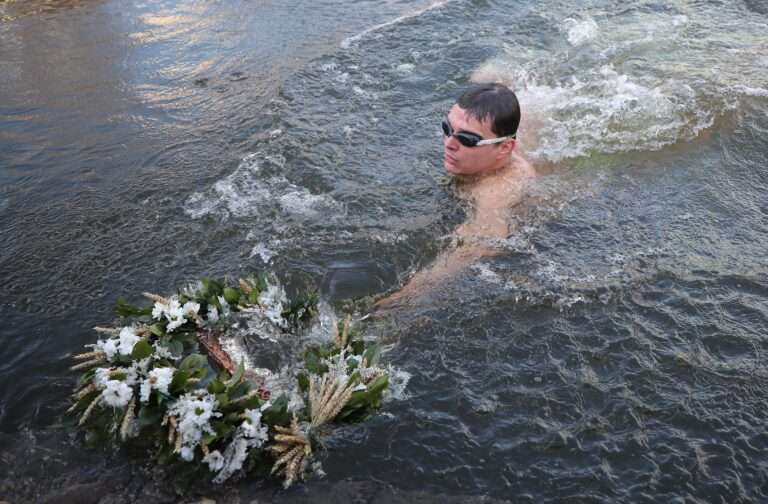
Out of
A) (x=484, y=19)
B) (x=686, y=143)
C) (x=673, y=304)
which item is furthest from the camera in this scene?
(x=484, y=19)

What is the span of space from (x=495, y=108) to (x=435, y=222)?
856mm

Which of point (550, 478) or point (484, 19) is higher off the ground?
point (484, 19)

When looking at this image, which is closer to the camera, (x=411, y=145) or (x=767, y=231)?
(x=767, y=231)

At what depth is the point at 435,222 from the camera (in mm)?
4594

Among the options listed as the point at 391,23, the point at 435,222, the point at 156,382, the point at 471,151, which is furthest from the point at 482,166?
the point at 391,23

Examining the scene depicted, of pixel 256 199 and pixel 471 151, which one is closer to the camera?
pixel 471 151

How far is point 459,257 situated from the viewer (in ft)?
13.9

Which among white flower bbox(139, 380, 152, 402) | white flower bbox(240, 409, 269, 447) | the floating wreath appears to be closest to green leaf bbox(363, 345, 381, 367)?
the floating wreath

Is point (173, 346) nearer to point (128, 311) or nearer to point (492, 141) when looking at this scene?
point (128, 311)

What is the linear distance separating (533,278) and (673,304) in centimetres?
79

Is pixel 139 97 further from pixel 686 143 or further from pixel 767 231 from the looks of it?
pixel 767 231

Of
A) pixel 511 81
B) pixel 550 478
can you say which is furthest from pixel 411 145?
pixel 550 478

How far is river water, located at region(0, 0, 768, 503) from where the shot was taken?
2953 millimetres

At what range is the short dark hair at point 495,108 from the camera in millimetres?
4438
